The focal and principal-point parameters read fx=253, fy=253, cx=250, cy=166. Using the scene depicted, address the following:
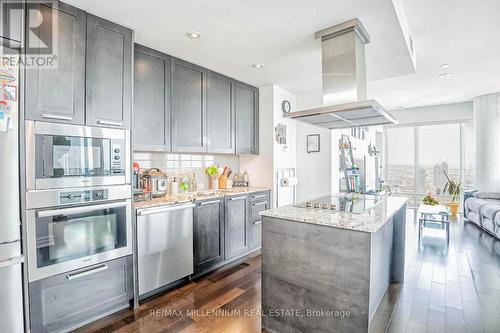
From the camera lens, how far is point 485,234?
14.2 feet

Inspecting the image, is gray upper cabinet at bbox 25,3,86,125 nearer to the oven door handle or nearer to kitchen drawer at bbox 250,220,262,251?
the oven door handle

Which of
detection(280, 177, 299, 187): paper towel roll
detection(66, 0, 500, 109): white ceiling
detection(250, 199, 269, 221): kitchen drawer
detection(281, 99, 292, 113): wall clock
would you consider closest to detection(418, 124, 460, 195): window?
detection(66, 0, 500, 109): white ceiling

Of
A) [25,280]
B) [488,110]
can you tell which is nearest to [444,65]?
[488,110]

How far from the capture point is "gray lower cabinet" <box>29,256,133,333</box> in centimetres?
Result: 175

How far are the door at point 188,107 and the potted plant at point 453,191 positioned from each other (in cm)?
593

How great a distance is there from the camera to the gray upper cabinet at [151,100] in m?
2.57

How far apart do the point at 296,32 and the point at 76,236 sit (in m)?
2.54

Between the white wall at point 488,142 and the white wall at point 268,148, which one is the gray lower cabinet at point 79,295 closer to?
the white wall at point 268,148

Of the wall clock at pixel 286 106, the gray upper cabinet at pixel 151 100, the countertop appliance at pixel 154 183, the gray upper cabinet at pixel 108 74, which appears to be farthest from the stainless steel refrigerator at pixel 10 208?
the wall clock at pixel 286 106

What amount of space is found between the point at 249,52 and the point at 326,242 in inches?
84.7

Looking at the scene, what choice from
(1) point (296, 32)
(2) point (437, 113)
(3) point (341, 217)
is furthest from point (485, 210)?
(1) point (296, 32)

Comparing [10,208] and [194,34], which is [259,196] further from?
[10,208]

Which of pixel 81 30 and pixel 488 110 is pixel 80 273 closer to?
pixel 81 30

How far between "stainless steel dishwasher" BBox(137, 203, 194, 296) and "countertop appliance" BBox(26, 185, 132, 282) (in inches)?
6.0
